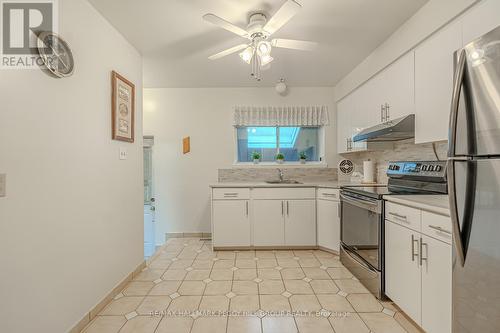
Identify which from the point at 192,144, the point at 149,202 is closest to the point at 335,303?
the point at 192,144

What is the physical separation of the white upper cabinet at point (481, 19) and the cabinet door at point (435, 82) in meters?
0.06

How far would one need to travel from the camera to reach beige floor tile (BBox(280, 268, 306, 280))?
2504 millimetres

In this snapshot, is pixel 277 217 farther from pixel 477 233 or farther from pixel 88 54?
pixel 88 54

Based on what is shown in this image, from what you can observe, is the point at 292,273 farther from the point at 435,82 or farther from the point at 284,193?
the point at 435,82

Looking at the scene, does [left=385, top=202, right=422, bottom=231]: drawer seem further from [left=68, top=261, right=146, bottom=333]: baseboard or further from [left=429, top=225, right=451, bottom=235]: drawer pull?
[left=68, top=261, right=146, bottom=333]: baseboard

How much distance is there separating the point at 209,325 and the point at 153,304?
22.4 inches

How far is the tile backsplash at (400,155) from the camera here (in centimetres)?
225

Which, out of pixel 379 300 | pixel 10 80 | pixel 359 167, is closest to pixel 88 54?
pixel 10 80

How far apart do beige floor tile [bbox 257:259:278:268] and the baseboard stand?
1300 mm

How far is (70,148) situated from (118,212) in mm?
804

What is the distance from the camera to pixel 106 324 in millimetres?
1781

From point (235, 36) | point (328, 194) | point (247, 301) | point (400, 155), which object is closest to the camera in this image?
point (247, 301)

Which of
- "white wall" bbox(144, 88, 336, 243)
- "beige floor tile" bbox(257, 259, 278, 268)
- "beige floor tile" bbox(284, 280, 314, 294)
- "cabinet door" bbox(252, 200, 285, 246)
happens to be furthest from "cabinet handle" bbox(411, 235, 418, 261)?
"white wall" bbox(144, 88, 336, 243)
